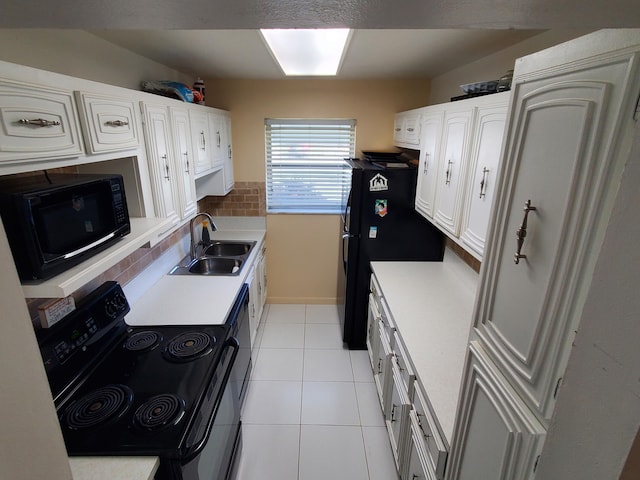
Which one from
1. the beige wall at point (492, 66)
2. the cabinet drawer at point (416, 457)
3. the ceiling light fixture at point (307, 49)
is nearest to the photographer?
the cabinet drawer at point (416, 457)

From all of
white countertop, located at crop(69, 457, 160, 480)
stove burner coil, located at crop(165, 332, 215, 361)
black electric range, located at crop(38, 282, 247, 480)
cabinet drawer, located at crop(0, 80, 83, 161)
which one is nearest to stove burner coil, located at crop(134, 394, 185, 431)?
black electric range, located at crop(38, 282, 247, 480)

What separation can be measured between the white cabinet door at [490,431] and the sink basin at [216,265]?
2.05 meters

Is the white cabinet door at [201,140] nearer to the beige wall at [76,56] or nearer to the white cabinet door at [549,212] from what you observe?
the beige wall at [76,56]

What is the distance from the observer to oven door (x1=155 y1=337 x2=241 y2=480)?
3.58 ft

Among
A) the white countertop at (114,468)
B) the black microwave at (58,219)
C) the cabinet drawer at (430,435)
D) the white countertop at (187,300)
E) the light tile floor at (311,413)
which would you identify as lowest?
the light tile floor at (311,413)

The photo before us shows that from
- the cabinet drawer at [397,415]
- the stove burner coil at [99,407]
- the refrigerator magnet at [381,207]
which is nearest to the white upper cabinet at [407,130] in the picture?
the refrigerator magnet at [381,207]

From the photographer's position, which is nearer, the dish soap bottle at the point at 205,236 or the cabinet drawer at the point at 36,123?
the cabinet drawer at the point at 36,123

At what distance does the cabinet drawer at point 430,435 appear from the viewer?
3.98 ft

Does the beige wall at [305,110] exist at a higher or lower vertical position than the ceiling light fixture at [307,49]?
lower

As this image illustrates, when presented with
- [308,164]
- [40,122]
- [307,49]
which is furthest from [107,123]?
[308,164]

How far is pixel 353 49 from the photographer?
78.8 inches

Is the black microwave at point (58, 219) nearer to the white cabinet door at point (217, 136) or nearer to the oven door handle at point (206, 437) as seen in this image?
the oven door handle at point (206, 437)

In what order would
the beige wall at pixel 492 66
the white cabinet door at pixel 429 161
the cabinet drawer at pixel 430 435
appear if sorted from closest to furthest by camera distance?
1. the cabinet drawer at pixel 430 435
2. the beige wall at pixel 492 66
3. the white cabinet door at pixel 429 161

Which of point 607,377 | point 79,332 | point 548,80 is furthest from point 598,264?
point 79,332
